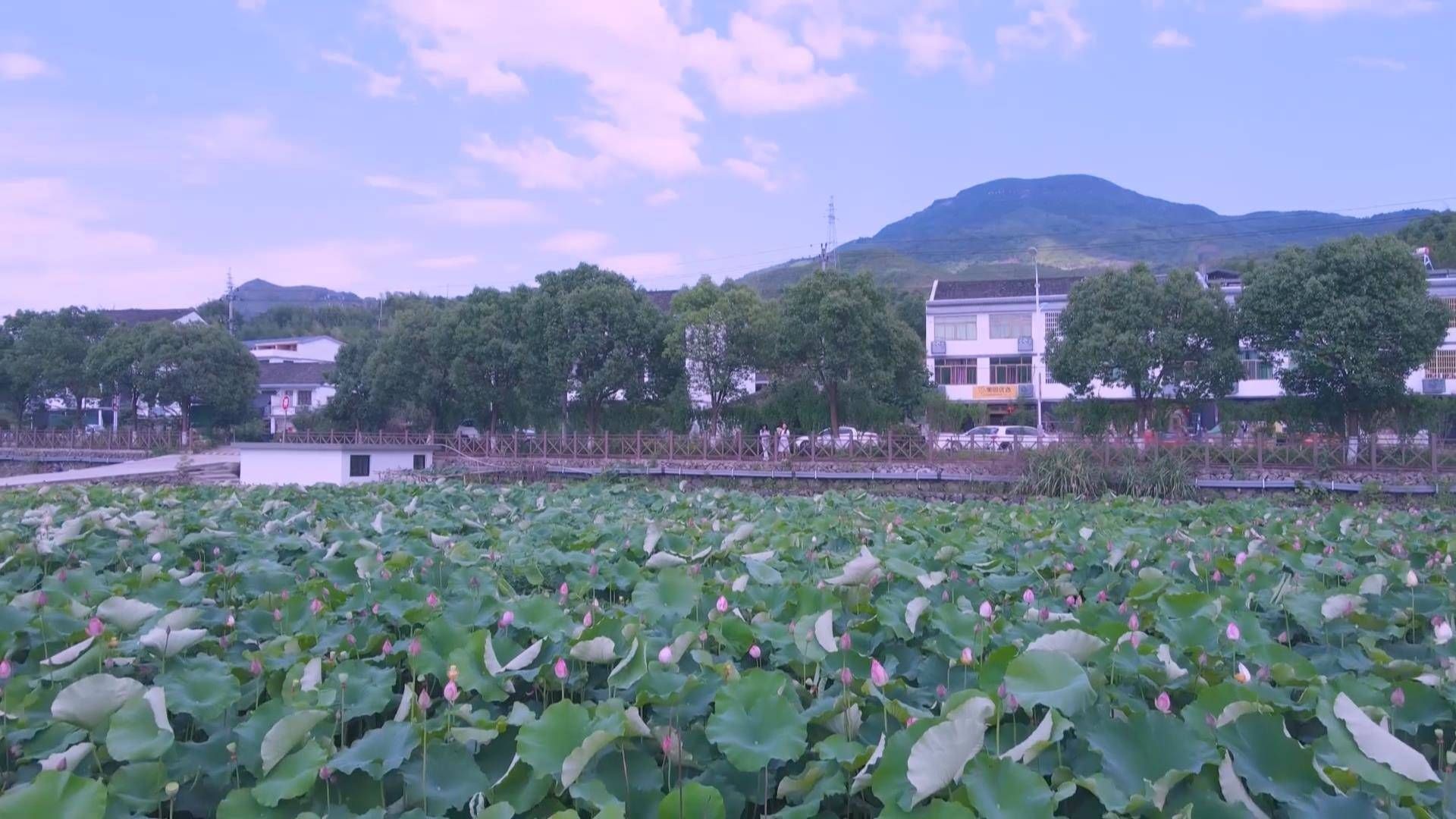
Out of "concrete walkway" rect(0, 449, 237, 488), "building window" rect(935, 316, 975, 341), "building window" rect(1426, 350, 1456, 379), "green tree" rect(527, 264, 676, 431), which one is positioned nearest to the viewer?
"concrete walkway" rect(0, 449, 237, 488)

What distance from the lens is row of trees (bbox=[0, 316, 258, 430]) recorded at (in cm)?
3209

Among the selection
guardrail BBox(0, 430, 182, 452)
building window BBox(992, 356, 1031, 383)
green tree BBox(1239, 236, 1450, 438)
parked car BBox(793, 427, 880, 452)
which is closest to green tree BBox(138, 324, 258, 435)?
guardrail BBox(0, 430, 182, 452)

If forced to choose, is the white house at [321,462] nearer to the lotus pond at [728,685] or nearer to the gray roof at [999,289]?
the lotus pond at [728,685]

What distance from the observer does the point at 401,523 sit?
5.73 m

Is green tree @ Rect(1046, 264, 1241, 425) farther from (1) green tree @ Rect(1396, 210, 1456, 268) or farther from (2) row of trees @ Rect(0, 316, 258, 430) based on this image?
(2) row of trees @ Rect(0, 316, 258, 430)

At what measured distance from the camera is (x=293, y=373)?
140 ft

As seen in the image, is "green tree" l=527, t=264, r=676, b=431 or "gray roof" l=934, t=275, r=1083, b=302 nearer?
"green tree" l=527, t=264, r=676, b=431

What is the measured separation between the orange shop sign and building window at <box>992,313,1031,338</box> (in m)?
1.64

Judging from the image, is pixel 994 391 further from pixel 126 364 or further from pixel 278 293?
pixel 278 293

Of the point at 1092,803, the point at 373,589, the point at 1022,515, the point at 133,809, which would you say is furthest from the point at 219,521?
the point at 1092,803

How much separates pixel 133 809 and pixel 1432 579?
4222mm

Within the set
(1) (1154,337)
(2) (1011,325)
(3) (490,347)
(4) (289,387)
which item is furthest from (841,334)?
(4) (289,387)

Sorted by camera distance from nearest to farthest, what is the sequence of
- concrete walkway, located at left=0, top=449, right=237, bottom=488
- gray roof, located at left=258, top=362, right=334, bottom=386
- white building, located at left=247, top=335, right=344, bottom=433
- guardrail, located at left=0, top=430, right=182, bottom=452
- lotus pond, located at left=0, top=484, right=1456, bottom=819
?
lotus pond, located at left=0, top=484, right=1456, bottom=819
concrete walkway, located at left=0, top=449, right=237, bottom=488
guardrail, located at left=0, top=430, right=182, bottom=452
white building, located at left=247, top=335, right=344, bottom=433
gray roof, located at left=258, top=362, right=334, bottom=386

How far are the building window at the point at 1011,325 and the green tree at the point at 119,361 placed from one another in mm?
27572
